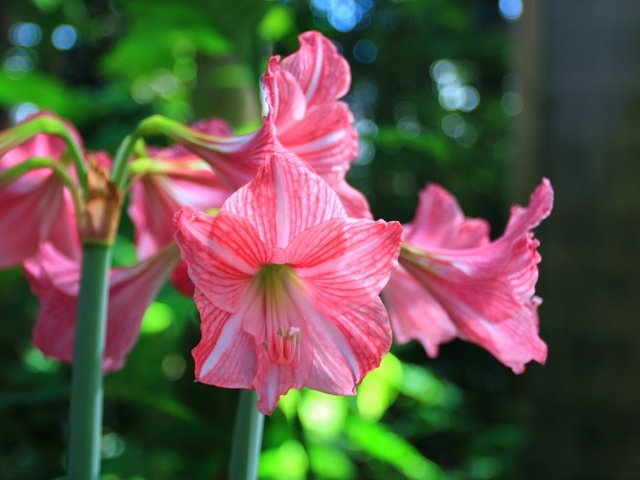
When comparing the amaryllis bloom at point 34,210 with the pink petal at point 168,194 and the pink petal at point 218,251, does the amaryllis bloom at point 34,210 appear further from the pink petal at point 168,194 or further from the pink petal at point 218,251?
the pink petal at point 218,251

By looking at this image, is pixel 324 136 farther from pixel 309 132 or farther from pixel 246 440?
pixel 246 440

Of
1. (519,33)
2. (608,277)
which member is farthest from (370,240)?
(519,33)

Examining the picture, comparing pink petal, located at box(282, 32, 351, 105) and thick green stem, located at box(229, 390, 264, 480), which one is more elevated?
pink petal, located at box(282, 32, 351, 105)

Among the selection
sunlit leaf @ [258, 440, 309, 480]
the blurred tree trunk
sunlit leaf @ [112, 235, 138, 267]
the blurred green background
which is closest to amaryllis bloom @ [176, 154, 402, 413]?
the blurred green background

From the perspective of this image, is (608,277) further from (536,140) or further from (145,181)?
(145,181)

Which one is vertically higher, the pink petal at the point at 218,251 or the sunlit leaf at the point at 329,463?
the pink petal at the point at 218,251

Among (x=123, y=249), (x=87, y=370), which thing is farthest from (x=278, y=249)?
(x=123, y=249)

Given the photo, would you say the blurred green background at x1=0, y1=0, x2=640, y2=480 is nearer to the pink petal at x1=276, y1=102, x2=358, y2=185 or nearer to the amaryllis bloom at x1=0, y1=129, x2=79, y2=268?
the amaryllis bloom at x1=0, y1=129, x2=79, y2=268

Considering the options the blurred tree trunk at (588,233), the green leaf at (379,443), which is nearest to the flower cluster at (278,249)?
the green leaf at (379,443)
